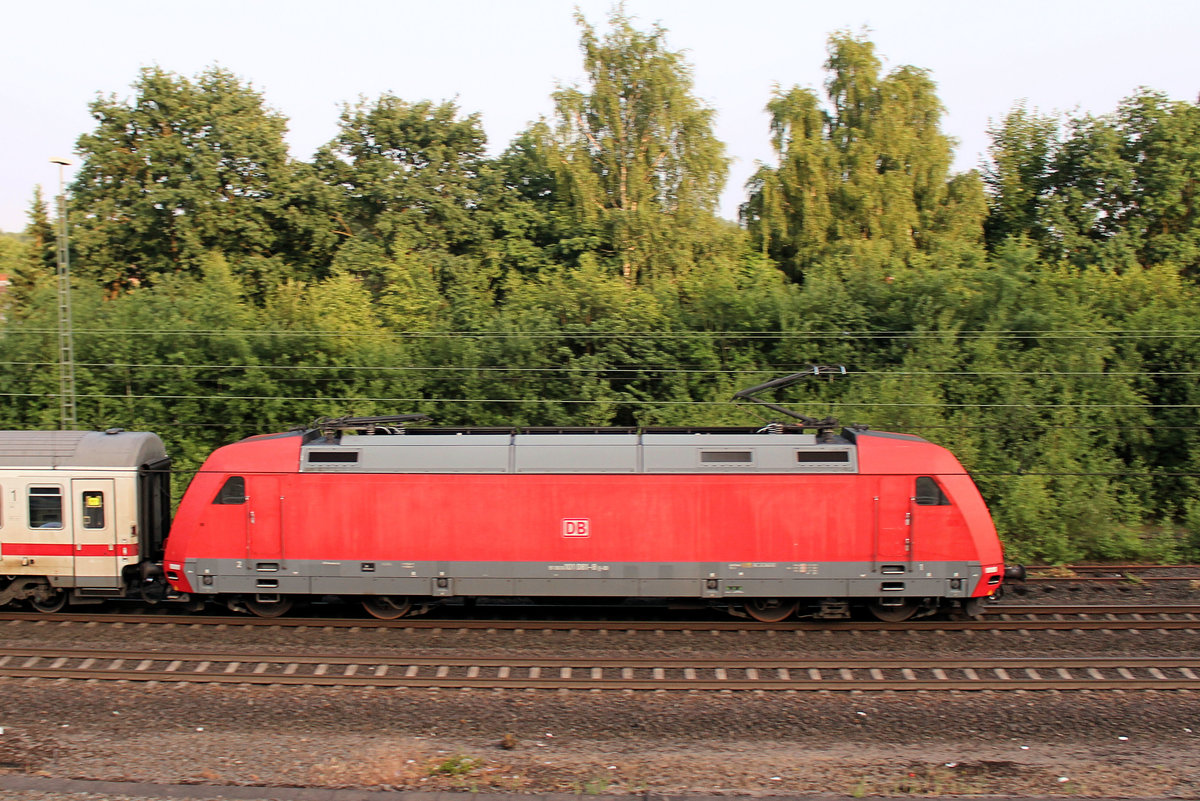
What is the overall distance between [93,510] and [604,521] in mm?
8480

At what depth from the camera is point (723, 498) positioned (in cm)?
1315

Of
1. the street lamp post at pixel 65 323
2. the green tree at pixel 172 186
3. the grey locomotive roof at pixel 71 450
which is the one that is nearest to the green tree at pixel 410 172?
the green tree at pixel 172 186

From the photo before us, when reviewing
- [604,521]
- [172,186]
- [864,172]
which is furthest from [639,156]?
[604,521]

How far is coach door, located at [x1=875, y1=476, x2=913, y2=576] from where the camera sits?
13078mm

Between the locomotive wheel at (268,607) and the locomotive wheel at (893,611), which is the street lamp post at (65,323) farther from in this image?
the locomotive wheel at (893,611)

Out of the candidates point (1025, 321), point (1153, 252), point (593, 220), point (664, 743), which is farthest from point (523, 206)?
point (664, 743)

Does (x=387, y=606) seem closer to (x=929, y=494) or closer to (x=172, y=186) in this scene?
(x=929, y=494)

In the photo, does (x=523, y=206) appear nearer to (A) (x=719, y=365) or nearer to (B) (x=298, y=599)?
(A) (x=719, y=365)

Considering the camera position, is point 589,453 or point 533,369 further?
point 533,369

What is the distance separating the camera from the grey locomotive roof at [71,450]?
47.0 ft

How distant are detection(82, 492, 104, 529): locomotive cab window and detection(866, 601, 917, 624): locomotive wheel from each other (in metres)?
12.6

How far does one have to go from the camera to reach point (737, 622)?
45.3ft

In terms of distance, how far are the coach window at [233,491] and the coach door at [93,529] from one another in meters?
2.19

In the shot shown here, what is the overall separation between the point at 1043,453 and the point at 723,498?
39.6 ft
